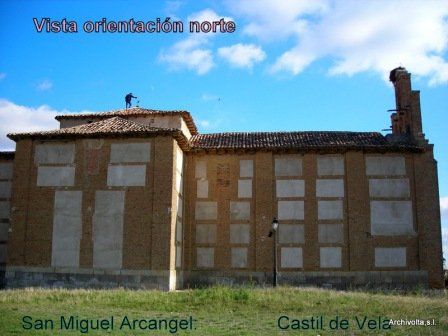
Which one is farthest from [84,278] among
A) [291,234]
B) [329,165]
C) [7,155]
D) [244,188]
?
[329,165]

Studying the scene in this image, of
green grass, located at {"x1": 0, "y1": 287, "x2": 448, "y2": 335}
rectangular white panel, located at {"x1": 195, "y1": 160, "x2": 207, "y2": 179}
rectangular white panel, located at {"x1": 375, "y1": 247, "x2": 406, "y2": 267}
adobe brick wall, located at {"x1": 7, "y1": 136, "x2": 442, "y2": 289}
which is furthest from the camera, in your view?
rectangular white panel, located at {"x1": 195, "y1": 160, "x2": 207, "y2": 179}

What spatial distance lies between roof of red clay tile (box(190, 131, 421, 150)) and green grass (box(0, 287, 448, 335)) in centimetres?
944

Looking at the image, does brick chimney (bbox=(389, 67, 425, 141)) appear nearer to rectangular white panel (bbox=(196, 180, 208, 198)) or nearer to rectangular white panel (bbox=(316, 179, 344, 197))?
rectangular white panel (bbox=(316, 179, 344, 197))

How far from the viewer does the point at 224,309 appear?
13.6 m

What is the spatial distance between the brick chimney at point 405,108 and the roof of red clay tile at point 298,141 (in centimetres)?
84

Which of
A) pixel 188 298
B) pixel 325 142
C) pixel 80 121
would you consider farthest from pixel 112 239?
pixel 325 142

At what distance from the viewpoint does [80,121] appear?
2788 cm

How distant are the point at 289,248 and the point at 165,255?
6245mm

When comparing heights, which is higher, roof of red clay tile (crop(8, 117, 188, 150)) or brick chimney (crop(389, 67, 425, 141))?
brick chimney (crop(389, 67, 425, 141))

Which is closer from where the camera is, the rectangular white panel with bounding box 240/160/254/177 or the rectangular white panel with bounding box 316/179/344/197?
the rectangular white panel with bounding box 316/179/344/197

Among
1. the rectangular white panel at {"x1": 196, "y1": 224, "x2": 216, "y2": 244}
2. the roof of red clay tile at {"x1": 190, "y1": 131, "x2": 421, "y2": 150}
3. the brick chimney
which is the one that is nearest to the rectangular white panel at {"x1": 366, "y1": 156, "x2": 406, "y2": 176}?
the roof of red clay tile at {"x1": 190, "y1": 131, "x2": 421, "y2": 150}

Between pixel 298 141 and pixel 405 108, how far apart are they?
19.7 feet

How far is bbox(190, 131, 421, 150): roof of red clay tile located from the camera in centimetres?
2459

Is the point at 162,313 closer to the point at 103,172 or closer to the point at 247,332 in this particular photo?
the point at 247,332
